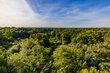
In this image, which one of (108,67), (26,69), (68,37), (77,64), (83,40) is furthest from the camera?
(68,37)

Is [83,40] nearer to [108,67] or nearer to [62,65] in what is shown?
[108,67]

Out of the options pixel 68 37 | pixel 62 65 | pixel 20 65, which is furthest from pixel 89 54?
pixel 68 37

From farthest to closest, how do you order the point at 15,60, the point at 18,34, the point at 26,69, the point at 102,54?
the point at 18,34 < the point at 102,54 < the point at 15,60 < the point at 26,69

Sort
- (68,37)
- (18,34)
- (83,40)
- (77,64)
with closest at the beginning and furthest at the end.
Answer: (77,64)
(83,40)
(68,37)
(18,34)

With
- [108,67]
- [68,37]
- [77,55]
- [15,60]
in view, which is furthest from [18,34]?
[108,67]

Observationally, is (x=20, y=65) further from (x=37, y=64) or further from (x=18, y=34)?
(x=18, y=34)

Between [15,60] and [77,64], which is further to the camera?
[77,64]

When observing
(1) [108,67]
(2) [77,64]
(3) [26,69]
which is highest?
(3) [26,69]

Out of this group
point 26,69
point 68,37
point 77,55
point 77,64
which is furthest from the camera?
point 68,37

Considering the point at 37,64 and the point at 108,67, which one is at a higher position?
the point at 37,64
